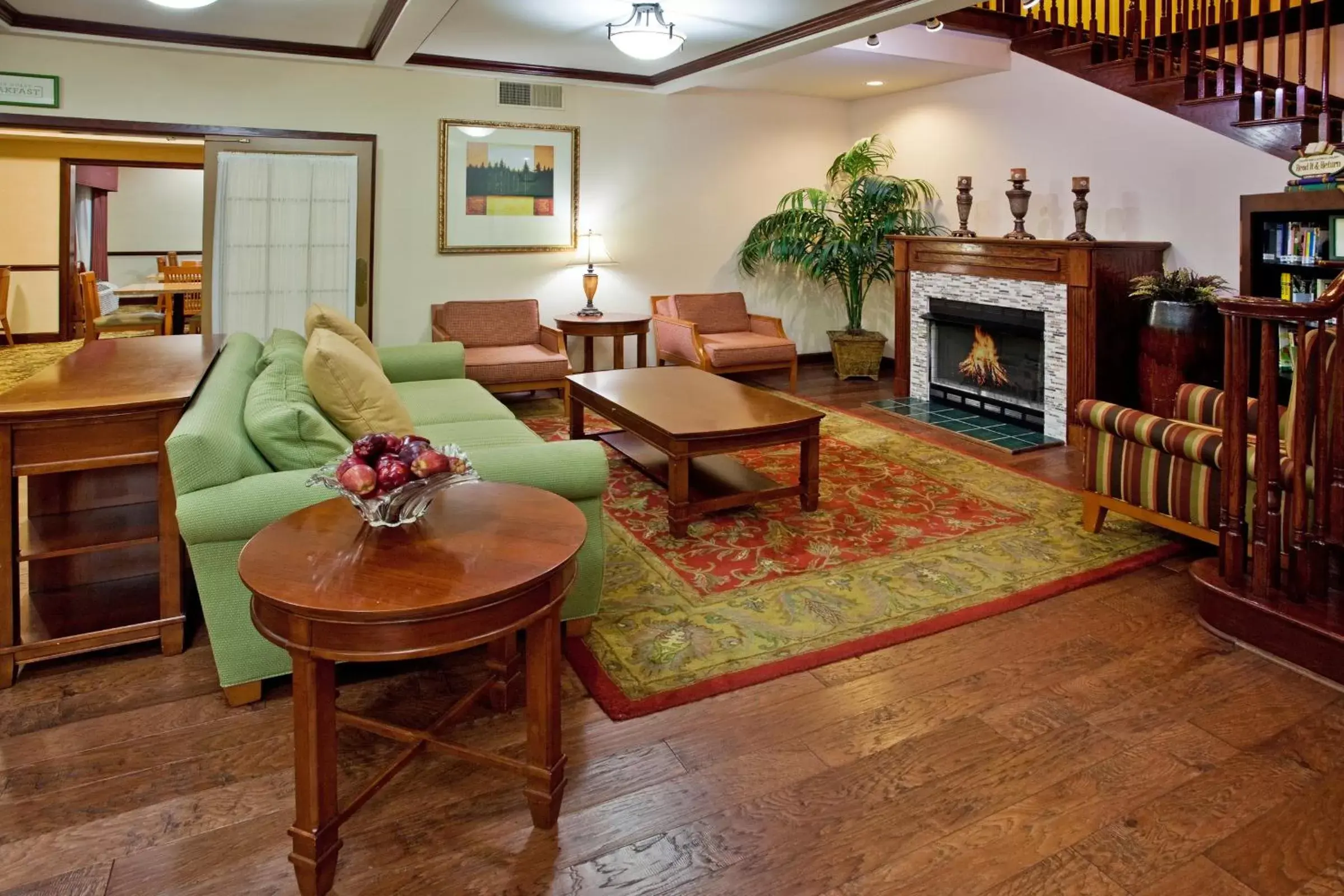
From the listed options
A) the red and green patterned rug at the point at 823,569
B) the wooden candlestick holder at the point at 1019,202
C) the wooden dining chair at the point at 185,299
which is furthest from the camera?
the wooden dining chair at the point at 185,299

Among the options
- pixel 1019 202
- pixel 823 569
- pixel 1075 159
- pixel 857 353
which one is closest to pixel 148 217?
pixel 857 353

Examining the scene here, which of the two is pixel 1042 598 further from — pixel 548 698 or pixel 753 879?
pixel 548 698

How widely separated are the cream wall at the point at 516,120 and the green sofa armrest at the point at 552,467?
4.21m

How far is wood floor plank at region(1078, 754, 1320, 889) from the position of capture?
179 cm

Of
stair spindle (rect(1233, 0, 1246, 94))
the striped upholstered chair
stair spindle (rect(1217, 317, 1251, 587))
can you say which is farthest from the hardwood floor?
stair spindle (rect(1233, 0, 1246, 94))

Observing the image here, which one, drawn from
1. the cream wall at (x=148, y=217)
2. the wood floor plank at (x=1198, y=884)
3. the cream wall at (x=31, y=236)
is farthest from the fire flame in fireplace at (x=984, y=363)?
the cream wall at (x=148, y=217)

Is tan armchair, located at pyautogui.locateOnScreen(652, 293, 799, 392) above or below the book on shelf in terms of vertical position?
below

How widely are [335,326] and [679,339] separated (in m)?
3.29

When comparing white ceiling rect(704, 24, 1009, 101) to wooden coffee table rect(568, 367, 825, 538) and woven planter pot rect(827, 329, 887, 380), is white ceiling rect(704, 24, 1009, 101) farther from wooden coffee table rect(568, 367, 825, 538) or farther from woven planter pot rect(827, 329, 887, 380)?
wooden coffee table rect(568, 367, 825, 538)

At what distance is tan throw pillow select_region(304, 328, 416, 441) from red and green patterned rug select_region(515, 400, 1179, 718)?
38.0 inches

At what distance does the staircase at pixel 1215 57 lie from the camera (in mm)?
4512

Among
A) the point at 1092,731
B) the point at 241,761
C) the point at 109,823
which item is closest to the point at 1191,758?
the point at 1092,731

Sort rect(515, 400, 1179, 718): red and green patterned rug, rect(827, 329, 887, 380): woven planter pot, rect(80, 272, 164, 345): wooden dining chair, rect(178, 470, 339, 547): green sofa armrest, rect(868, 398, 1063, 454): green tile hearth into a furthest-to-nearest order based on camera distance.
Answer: rect(80, 272, 164, 345): wooden dining chair → rect(827, 329, 887, 380): woven planter pot → rect(868, 398, 1063, 454): green tile hearth → rect(515, 400, 1179, 718): red and green patterned rug → rect(178, 470, 339, 547): green sofa armrest

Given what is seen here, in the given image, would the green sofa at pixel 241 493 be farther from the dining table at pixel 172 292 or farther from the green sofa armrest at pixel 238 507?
the dining table at pixel 172 292
